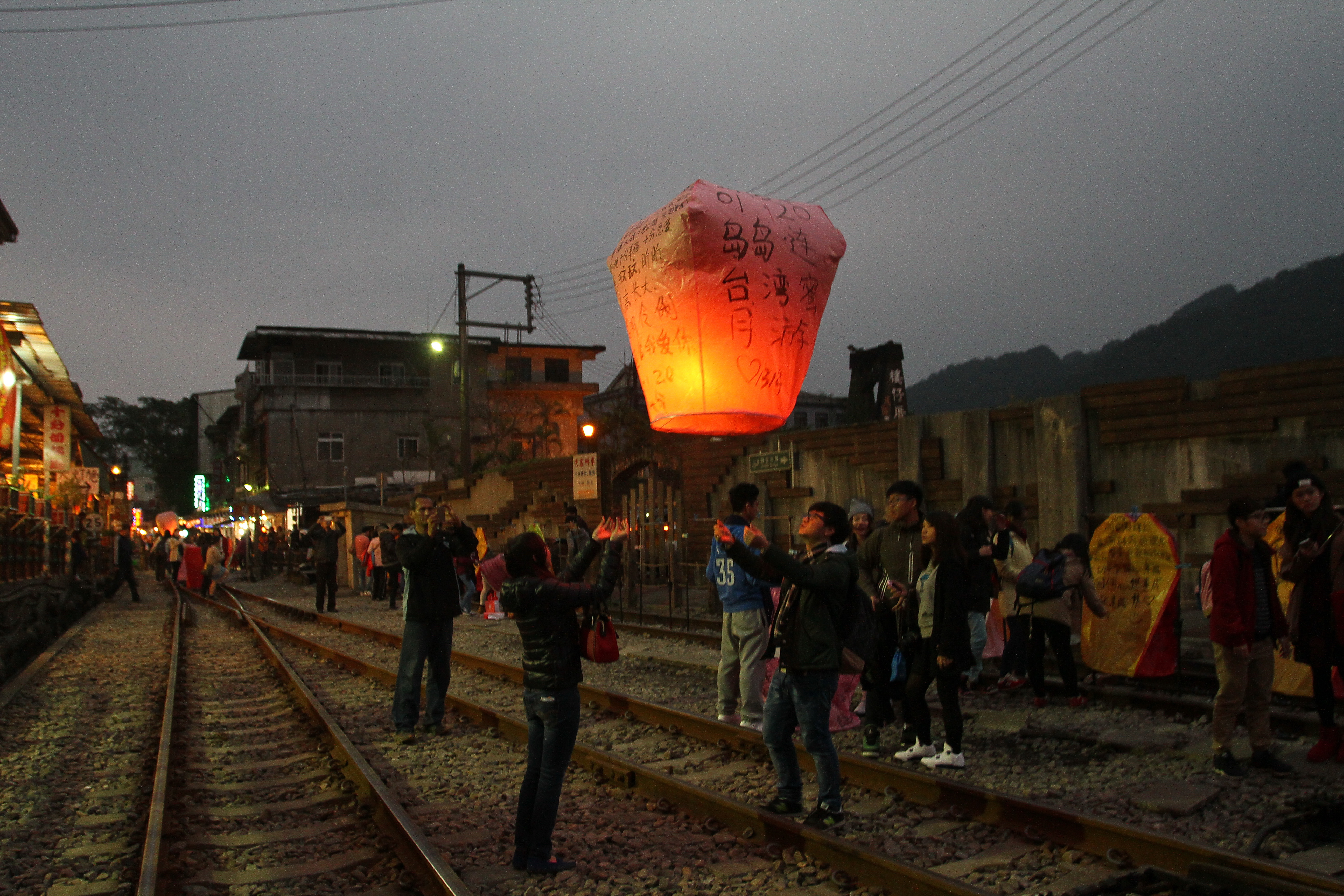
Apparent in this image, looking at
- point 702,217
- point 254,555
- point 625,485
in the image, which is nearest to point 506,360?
point 254,555

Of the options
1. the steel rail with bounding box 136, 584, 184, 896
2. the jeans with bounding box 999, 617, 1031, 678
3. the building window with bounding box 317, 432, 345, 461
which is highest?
the building window with bounding box 317, 432, 345, 461

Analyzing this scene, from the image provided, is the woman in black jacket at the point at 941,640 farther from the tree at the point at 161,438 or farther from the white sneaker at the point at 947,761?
the tree at the point at 161,438

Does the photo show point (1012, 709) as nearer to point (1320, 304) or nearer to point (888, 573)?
point (888, 573)

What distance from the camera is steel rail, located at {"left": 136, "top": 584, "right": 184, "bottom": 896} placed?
14.5 ft

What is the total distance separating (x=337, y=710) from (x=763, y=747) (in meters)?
4.51

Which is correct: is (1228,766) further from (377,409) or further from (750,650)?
(377,409)

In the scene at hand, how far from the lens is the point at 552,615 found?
4590 millimetres

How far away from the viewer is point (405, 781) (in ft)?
20.7

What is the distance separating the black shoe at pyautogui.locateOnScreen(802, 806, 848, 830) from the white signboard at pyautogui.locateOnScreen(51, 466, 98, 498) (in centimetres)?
2700

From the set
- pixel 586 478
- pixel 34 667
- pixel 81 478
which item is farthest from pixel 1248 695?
pixel 81 478

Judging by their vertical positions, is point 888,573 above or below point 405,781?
above

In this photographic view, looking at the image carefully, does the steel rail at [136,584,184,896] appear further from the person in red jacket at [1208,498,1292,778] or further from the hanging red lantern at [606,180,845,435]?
the person in red jacket at [1208,498,1292,778]

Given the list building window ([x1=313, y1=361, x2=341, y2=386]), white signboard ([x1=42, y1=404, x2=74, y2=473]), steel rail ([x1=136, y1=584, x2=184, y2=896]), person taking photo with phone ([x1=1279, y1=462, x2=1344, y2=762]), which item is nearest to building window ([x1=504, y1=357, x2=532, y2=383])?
building window ([x1=313, y1=361, x2=341, y2=386])

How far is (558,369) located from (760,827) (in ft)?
163
